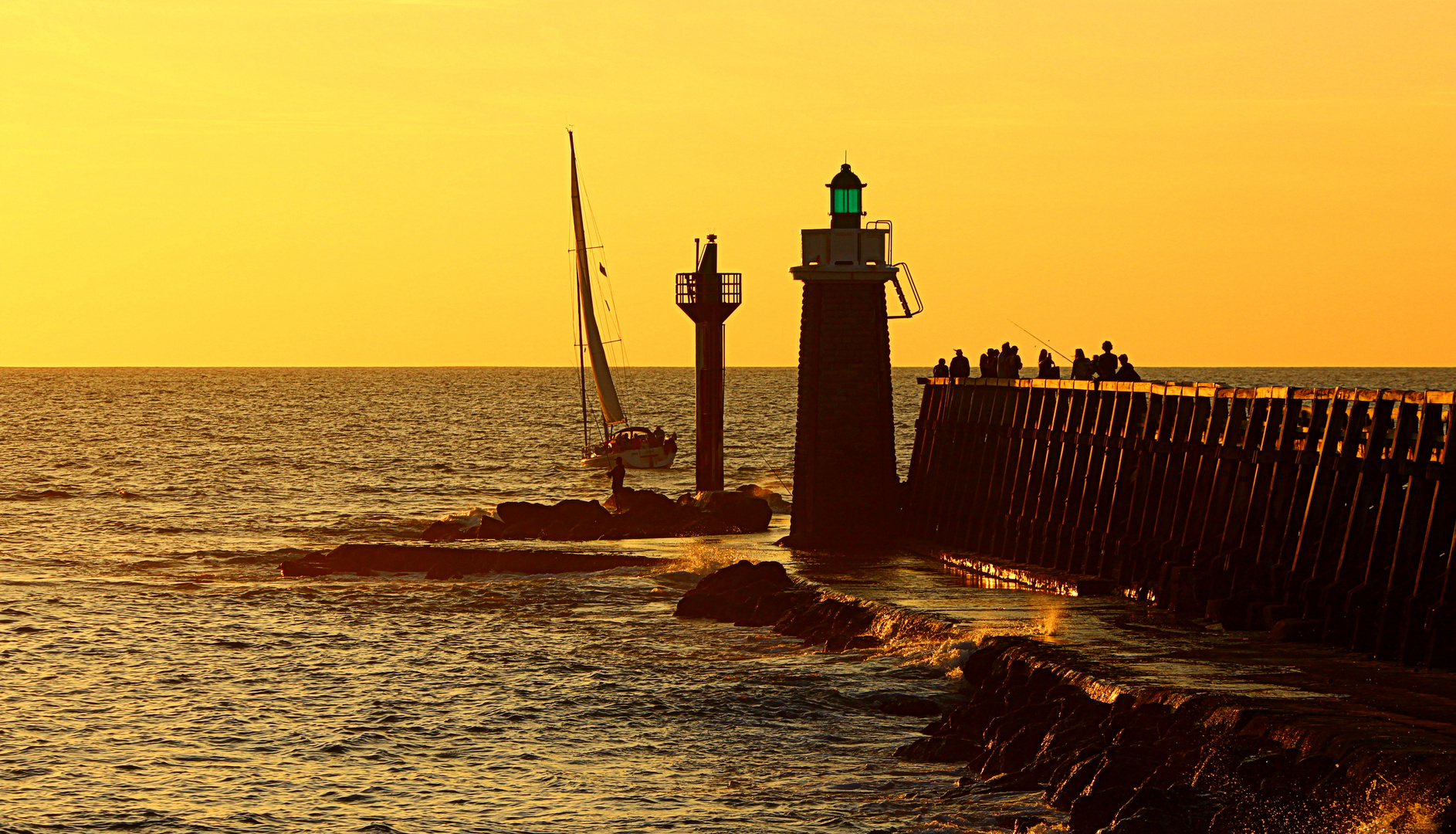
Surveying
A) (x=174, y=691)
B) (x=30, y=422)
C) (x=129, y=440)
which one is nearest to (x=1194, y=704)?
(x=174, y=691)

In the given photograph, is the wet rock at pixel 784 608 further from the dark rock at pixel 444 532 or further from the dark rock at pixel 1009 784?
the dark rock at pixel 444 532

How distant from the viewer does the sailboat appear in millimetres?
61094

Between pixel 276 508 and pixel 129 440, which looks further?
pixel 129 440

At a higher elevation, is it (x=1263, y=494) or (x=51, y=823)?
(x=1263, y=494)

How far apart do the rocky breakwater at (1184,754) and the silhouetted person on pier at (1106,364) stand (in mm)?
9805

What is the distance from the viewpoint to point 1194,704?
548 inches

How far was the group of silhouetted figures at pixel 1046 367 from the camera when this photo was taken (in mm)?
26562

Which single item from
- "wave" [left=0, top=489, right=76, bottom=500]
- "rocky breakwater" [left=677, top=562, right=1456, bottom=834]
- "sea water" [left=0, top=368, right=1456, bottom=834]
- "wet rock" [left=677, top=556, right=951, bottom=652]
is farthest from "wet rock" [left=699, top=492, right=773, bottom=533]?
"wave" [left=0, top=489, right=76, bottom=500]

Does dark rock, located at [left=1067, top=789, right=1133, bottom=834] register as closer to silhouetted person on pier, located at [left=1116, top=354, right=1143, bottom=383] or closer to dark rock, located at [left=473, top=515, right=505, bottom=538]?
silhouetted person on pier, located at [left=1116, top=354, right=1143, bottom=383]

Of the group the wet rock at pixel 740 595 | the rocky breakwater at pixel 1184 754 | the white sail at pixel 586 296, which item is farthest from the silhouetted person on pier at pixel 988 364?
the white sail at pixel 586 296

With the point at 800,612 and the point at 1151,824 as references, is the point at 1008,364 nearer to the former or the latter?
the point at 800,612

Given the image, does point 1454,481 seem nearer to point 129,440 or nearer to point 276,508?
point 276,508

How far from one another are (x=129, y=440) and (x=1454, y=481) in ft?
316

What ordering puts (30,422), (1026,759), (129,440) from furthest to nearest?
(30,422)
(129,440)
(1026,759)
